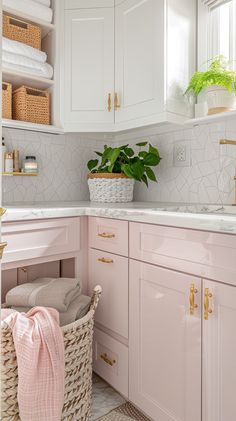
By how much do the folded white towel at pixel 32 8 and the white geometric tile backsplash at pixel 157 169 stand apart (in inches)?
25.8

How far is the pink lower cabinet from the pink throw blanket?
0.37 metres

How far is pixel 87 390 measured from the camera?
4.42 feet

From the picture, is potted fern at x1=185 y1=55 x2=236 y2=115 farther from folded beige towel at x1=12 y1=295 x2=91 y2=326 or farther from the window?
folded beige towel at x1=12 y1=295 x2=91 y2=326

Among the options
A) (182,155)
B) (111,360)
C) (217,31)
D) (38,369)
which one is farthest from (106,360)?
(217,31)

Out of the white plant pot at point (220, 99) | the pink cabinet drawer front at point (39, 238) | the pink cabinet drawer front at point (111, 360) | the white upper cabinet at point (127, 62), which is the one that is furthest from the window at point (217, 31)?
the pink cabinet drawer front at point (111, 360)

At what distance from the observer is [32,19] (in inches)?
72.6

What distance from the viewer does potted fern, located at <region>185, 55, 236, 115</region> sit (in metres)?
1.60

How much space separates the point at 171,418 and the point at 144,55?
1.68 meters

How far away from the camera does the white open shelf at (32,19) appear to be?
1750 mm

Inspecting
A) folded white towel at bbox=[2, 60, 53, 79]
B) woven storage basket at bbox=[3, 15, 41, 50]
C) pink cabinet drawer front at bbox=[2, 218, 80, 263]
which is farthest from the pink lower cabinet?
woven storage basket at bbox=[3, 15, 41, 50]

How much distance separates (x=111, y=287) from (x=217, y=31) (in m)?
1.46

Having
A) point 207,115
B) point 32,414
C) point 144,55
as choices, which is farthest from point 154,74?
point 32,414

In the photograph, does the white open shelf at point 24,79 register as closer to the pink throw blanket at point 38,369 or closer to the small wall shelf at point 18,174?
the small wall shelf at point 18,174

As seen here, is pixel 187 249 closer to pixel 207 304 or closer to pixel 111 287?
Result: pixel 207 304
